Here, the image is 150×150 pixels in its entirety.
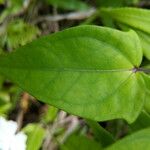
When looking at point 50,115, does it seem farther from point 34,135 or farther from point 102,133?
point 102,133

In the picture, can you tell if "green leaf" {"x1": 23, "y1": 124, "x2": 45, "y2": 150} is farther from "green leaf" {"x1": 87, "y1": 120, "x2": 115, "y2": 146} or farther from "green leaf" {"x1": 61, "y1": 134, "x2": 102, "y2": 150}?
"green leaf" {"x1": 87, "y1": 120, "x2": 115, "y2": 146}

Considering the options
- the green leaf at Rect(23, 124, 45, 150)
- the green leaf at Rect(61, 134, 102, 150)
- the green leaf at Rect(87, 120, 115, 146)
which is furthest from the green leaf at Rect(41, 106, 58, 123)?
the green leaf at Rect(87, 120, 115, 146)

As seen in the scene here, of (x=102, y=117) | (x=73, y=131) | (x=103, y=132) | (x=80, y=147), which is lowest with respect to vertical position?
(x=73, y=131)

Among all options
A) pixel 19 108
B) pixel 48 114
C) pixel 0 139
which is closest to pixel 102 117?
Result: pixel 0 139

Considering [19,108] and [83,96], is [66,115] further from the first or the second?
[83,96]

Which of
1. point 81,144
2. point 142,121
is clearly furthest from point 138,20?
point 81,144

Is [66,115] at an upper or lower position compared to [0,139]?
lower
